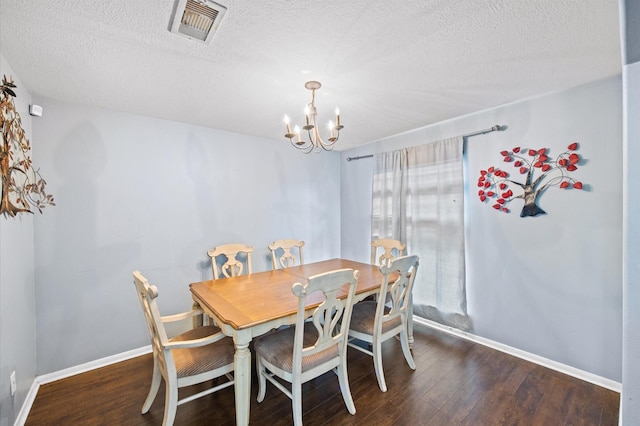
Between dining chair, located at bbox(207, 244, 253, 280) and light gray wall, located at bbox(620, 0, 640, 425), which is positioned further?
dining chair, located at bbox(207, 244, 253, 280)

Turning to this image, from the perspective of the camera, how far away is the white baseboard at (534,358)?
2.07m

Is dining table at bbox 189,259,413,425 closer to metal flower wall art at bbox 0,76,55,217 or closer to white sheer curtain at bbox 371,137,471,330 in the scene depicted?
white sheer curtain at bbox 371,137,471,330

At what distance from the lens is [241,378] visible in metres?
1.52

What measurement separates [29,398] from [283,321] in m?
2.01

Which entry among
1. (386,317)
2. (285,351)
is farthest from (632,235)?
(285,351)

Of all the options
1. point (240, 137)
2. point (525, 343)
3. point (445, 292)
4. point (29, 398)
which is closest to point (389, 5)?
point (240, 137)

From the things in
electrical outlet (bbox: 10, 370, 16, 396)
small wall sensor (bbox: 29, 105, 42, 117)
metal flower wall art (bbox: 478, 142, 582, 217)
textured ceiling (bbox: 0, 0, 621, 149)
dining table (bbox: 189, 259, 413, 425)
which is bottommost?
electrical outlet (bbox: 10, 370, 16, 396)

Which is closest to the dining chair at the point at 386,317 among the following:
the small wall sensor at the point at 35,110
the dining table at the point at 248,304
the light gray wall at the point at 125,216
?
the dining table at the point at 248,304

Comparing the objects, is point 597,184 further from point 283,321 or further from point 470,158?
point 283,321

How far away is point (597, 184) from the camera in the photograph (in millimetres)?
2109

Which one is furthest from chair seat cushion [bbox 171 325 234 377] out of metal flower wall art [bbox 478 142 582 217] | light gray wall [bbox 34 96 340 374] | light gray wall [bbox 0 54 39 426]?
metal flower wall art [bbox 478 142 582 217]

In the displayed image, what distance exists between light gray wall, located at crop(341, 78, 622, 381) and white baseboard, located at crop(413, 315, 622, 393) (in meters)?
0.04

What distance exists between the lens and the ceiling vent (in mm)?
1277

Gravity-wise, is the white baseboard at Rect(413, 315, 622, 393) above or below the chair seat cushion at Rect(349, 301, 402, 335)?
below
